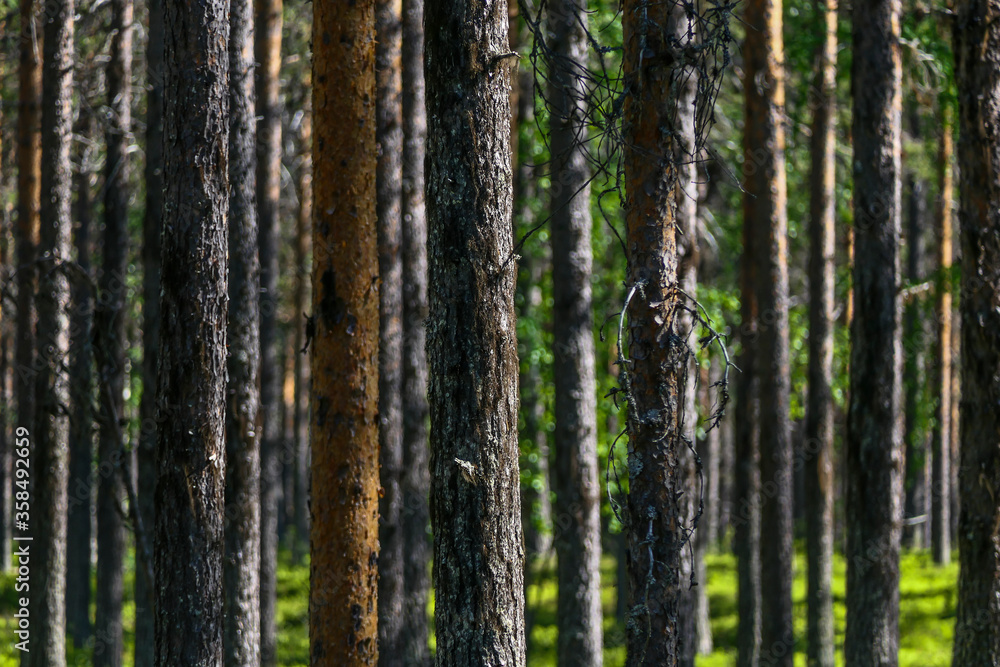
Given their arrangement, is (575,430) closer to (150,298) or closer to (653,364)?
(653,364)

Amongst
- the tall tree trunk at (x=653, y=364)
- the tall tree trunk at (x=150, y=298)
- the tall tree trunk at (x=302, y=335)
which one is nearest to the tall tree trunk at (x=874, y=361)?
the tall tree trunk at (x=653, y=364)

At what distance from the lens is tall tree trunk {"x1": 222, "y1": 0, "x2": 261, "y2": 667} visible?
25.2 ft

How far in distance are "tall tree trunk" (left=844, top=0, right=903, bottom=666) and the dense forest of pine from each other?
3 centimetres

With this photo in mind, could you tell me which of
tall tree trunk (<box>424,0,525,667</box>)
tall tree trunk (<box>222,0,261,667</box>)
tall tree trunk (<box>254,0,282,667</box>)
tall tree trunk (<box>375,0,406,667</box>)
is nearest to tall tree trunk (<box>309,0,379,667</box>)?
tall tree trunk (<box>424,0,525,667</box>)

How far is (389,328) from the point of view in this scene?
418 inches

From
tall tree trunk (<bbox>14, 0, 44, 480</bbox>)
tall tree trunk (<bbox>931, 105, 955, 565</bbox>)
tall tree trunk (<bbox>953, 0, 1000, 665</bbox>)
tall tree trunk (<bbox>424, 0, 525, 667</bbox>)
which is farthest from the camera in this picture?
tall tree trunk (<bbox>931, 105, 955, 565</bbox>)

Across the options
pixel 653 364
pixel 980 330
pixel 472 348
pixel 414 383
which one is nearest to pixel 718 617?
pixel 414 383

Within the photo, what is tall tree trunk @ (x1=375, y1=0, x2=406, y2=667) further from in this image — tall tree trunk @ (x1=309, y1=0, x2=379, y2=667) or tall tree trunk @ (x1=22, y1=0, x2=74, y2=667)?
tall tree trunk @ (x1=309, y1=0, x2=379, y2=667)

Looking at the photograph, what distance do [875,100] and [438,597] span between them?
642cm

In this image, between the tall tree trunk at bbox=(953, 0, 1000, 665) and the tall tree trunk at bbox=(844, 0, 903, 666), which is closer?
the tall tree trunk at bbox=(953, 0, 1000, 665)

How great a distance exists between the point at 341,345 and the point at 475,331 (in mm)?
1488

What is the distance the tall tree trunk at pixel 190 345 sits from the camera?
239 inches

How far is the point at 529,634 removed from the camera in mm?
14258

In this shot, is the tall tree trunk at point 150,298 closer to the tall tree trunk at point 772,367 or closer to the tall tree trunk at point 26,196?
the tall tree trunk at point 26,196
